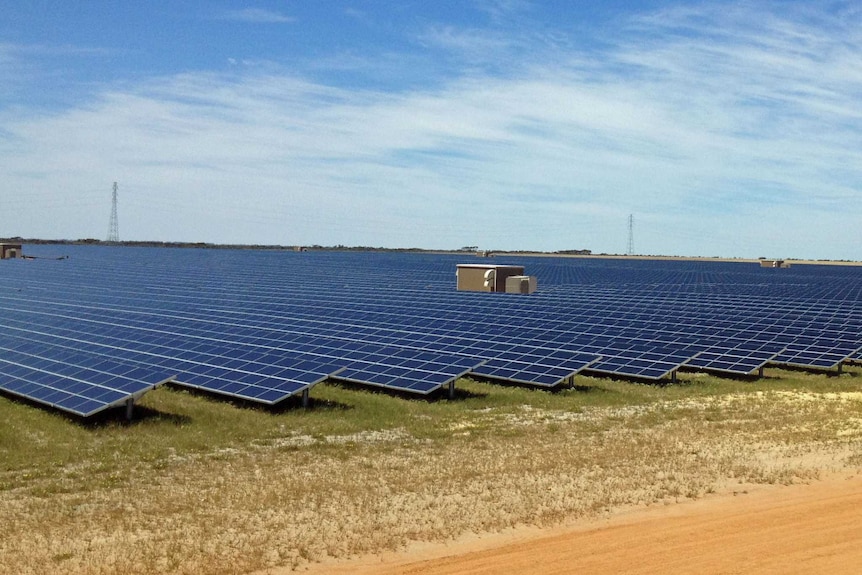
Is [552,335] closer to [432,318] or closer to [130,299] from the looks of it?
[432,318]

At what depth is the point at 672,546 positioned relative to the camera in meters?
11.2

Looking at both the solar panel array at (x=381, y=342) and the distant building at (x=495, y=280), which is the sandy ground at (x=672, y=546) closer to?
the solar panel array at (x=381, y=342)

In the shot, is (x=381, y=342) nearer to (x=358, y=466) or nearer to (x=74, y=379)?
(x=74, y=379)

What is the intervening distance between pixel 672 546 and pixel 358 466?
23.7 feet

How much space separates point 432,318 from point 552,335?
23.7ft

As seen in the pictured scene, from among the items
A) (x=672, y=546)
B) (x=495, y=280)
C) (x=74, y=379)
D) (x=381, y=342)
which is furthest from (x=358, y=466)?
(x=495, y=280)

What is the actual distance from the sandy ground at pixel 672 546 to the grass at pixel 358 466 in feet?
1.60

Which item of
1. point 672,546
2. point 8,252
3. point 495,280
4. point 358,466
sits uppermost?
point 8,252

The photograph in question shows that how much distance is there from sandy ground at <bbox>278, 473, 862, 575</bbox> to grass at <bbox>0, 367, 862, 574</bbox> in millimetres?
487

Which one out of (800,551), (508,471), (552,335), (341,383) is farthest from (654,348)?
(800,551)

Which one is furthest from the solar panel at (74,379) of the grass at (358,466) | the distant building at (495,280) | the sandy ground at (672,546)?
the distant building at (495,280)

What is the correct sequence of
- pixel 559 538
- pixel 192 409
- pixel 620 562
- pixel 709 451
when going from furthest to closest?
pixel 192 409 → pixel 709 451 → pixel 559 538 → pixel 620 562

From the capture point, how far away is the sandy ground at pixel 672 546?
10398 millimetres

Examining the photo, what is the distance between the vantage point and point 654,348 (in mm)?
30906
